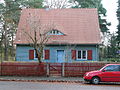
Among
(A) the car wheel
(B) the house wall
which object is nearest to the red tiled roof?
(B) the house wall

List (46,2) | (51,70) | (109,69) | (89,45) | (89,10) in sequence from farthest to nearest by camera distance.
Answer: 1. (46,2)
2. (89,10)
3. (89,45)
4. (51,70)
5. (109,69)

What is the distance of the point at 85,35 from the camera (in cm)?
3503

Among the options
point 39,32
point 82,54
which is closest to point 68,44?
point 82,54

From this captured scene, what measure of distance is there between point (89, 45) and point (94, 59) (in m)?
1.85

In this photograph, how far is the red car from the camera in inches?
766

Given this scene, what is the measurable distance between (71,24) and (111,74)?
18165mm

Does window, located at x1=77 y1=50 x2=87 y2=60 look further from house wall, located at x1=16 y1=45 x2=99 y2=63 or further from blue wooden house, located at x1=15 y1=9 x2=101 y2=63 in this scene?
house wall, located at x1=16 y1=45 x2=99 y2=63

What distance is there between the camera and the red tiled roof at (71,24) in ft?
113

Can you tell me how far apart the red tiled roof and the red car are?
13919 millimetres

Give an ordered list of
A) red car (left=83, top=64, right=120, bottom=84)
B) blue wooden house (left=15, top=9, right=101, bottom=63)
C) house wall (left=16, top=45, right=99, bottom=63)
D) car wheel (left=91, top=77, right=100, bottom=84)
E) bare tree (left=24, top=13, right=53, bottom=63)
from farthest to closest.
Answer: house wall (left=16, top=45, right=99, bottom=63) < blue wooden house (left=15, top=9, right=101, bottom=63) < bare tree (left=24, top=13, right=53, bottom=63) < car wheel (left=91, top=77, right=100, bottom=84) < red car (left=83, top=64, right=120, bottom=84)

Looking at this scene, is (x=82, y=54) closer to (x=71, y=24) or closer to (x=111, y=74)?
(x=71, y=24)

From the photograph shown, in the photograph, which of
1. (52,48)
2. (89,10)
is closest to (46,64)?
(52,48)

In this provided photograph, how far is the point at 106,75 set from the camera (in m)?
19.5

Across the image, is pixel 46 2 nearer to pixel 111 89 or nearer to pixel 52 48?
pixel 52 48
